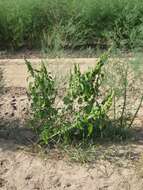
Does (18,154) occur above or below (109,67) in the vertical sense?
below

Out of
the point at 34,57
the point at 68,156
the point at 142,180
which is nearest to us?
the point at 142,180

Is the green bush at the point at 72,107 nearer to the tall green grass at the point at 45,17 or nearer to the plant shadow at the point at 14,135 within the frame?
the plant shadow at the point at 14,135

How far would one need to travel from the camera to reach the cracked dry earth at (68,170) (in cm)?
420

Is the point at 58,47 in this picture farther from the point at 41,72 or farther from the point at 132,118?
the point at 132,118

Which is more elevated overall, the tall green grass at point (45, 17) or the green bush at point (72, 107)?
the tall green grass at point (45, 17)

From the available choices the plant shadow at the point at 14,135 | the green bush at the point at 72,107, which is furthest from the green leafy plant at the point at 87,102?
the plant shadow at the point at 14,135

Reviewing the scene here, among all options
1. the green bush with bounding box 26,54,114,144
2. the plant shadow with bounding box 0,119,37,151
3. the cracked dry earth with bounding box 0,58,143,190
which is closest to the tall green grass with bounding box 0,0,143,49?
the plant shadow with bounding box 0,119,37,151

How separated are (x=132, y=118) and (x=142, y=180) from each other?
90cm

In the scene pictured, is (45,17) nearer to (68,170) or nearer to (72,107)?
(72,107)

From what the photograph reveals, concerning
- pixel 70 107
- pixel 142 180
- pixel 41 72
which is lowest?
pixel 142 180

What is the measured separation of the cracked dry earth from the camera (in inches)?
165

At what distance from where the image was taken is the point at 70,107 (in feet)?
15.4

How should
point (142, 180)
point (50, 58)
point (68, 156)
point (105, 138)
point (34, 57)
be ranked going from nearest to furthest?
point (142, 180) → point (68, 156) → point (105, 138) → point (50, 58) → point (34, 57)

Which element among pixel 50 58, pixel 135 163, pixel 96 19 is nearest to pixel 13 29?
pixel 96 19
